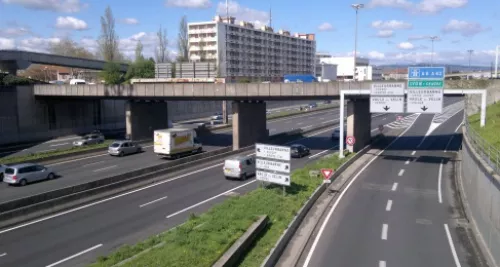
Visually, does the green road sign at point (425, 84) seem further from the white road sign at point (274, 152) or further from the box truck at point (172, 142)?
the box truck at point (172, 142)

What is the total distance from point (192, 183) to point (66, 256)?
14.5m

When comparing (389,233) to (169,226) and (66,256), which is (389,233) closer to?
(169,226)

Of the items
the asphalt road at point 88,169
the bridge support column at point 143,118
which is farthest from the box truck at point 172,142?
the bridge support column at point 143,118

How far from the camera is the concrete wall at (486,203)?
1680 cm

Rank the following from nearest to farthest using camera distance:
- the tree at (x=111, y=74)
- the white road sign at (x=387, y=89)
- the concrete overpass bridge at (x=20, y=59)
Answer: the white road sign at (x=387, y=89)
the tree at (x=111, y=74)
the concrete overpass bridge at (x=20, y=59)

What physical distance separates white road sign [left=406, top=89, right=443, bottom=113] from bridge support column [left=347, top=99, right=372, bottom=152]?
28.7 feet

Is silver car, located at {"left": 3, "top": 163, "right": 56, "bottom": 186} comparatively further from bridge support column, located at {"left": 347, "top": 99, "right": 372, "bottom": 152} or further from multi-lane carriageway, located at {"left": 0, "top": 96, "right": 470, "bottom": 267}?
bridge support column, located at {"left": 347, "top": 99, "right": 372, "bottom": 152}

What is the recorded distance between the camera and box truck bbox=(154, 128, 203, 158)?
130 feet

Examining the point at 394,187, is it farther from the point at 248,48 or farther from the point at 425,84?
the point at 248,48

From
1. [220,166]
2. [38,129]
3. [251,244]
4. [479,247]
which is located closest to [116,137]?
[38,129]

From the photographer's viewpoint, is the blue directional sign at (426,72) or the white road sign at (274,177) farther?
the blue directional sign at (426,72)

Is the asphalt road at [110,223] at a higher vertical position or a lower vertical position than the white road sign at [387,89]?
lower

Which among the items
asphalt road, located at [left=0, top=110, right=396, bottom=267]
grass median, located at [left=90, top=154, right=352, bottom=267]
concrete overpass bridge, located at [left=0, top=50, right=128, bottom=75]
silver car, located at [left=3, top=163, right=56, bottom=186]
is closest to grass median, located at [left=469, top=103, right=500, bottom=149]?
grass median, located at [left=90, top=154, right=352, bottom=267]

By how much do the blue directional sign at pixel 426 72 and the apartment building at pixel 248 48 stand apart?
8049cm
